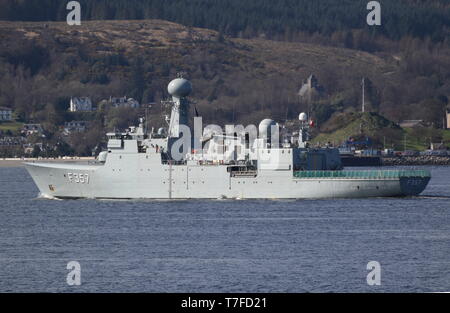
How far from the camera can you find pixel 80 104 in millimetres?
179500

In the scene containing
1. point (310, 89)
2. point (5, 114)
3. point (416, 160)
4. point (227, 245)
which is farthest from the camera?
point (310, 89)

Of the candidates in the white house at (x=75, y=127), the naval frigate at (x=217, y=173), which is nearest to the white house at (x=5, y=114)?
the white house at (x=75, y=127)

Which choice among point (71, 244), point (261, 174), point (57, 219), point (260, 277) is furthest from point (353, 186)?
point (260, 277)

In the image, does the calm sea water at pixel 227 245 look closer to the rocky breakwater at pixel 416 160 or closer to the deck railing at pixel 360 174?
the deck railing at pixel 360 174

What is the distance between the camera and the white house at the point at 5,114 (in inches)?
6777

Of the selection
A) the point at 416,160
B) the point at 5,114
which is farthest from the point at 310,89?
the point at 5,114

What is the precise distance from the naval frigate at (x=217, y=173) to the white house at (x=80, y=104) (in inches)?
4549

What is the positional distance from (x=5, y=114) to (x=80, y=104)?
13927 mm

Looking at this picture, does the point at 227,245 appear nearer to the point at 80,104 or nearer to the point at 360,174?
the point at 360,174

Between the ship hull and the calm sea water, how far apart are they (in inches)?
31.6

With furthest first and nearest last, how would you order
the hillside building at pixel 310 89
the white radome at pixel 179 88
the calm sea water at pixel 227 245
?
the hillside building at pixel 310 89, the white radome at pixel 179 88, the calm sea water at pixel 227 245

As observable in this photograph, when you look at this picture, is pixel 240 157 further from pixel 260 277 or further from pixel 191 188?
pixel 260 277

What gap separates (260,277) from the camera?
104 feet
